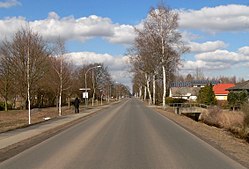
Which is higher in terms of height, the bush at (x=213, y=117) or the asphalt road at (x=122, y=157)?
the asphalt road at (x=122, y=157)

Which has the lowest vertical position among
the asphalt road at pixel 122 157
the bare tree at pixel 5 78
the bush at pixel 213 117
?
the bush at pixel 213 117

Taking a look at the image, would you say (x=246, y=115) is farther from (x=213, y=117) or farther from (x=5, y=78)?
(x=5, y=78)

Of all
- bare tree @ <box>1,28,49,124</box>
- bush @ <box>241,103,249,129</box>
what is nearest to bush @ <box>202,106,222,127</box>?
bush @ <box>241,103,249,129</box>

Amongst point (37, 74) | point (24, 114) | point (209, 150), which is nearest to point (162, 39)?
point (37, 74)

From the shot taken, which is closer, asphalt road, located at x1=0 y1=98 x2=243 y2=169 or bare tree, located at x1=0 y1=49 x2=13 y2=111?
asphalt road, located at x1=0 y1=98 x2=243 y2=169

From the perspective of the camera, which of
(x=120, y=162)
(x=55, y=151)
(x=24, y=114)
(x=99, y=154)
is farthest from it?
(x=24, y=114)

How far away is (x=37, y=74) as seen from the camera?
48438 millimetres

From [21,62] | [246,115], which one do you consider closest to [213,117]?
[246,115]

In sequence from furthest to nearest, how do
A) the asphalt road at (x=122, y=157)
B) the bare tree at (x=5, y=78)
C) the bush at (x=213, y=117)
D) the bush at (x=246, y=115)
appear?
the bare tree at (x=5, y=78) < the bush at (x=213, y=117) < the bush at (x=246, y=115) < the asphalt road at (x=122, y=157)

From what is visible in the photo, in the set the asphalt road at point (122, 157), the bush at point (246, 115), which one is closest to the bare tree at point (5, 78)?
the bush at point (246, 115)

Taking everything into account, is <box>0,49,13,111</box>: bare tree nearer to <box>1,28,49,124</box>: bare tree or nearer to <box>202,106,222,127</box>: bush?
<box>1,28,49,124</box>: bare tree

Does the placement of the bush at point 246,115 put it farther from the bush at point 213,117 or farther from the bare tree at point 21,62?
the bare tree at point 21,62

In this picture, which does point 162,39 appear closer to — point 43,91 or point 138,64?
point 138,64

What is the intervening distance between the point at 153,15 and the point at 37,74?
19.2 meters
